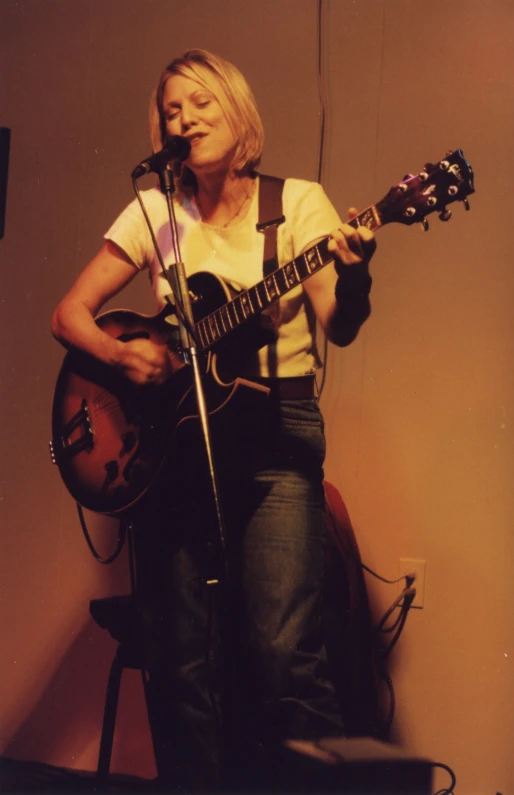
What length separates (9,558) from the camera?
2.38m

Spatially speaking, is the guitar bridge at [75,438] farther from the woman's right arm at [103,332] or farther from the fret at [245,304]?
the fret at [245,304]

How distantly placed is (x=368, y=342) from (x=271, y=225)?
1.98 ft

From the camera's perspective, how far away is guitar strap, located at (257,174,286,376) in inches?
59.2

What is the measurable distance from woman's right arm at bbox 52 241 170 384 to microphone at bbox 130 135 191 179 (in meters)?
0.35

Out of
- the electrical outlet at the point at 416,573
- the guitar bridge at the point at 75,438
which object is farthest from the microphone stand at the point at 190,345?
the electrical outlet at the point at 416,573

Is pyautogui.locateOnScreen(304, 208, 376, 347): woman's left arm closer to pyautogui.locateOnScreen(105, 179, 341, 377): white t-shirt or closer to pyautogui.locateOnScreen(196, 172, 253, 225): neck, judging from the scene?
pyautogui.locateOnScreen(105, 179, 341, 377): white t-shirt

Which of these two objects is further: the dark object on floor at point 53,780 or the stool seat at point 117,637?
the dark object on floor at point 53,780

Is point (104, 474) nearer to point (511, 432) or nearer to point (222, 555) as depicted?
point (222, 555)

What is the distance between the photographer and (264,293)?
4.68 feet

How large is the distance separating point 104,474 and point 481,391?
953 mm

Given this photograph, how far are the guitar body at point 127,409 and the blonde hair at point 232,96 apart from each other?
0.34 meters

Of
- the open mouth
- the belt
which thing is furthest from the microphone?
the belt

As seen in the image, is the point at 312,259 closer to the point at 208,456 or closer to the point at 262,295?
the point at 262,295

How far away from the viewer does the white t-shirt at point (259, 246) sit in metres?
1.51
